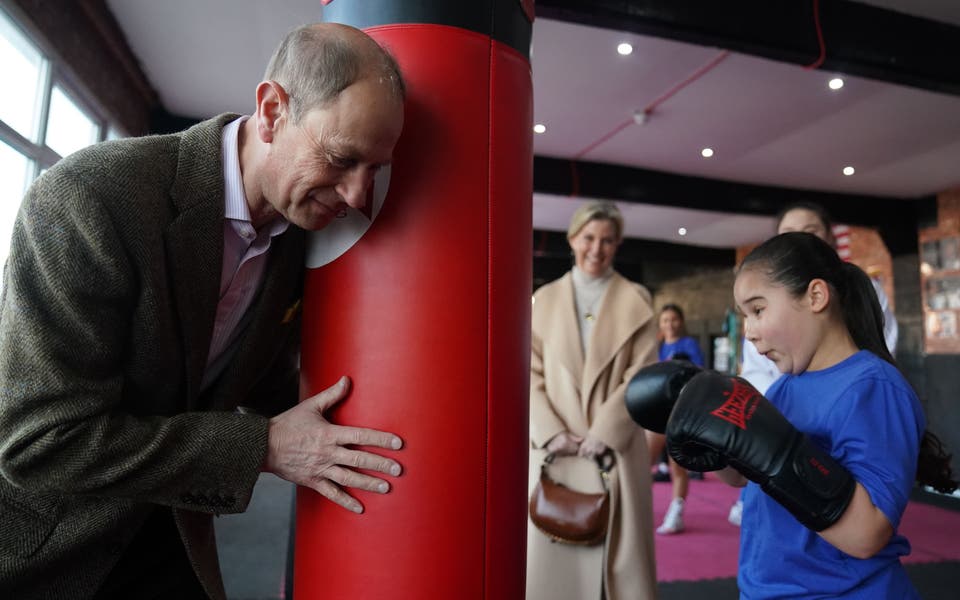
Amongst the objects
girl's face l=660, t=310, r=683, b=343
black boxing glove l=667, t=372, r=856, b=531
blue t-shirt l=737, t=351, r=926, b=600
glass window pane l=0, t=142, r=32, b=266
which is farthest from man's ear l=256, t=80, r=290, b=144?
girl's face l=660, t=310, r=683, b=343

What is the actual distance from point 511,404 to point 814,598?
0.71 meters

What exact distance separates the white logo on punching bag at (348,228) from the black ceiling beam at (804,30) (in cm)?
261

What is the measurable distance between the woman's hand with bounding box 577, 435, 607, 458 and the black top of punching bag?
1.44 m

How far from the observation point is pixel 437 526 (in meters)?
0.98

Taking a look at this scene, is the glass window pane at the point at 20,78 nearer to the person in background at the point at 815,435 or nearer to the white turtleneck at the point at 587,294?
the white turtleneck at the point at 587,294

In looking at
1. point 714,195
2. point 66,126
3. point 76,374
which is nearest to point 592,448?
point 76,374

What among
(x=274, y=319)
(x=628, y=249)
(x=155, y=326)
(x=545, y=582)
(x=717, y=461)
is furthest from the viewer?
(x=628, y=249)

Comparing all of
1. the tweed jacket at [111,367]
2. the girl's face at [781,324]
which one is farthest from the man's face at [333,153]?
the girl's face at [781,324]

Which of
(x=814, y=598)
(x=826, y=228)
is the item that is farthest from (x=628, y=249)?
(x=814, y=598)

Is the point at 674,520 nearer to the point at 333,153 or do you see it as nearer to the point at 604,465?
the point at 604,465

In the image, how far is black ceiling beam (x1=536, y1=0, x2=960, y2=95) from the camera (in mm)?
3490

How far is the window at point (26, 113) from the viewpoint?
3561 millimetres

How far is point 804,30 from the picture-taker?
3.82 meters

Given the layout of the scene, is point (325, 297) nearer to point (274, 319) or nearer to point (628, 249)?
point (274, 319)
